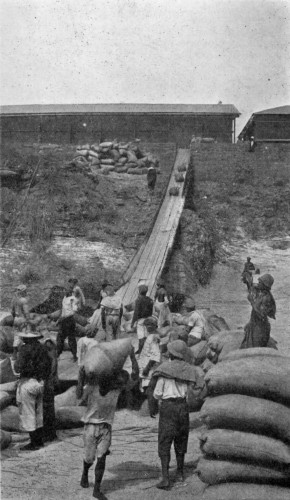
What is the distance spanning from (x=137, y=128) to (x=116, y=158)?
6.05m

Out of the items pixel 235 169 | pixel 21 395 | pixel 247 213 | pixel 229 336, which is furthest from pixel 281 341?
pixel 235 169

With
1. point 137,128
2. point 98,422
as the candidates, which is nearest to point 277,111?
point 137,128

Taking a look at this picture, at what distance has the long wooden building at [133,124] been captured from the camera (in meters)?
31.8

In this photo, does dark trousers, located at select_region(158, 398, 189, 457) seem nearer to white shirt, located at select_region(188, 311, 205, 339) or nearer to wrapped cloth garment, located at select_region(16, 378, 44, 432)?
wrapped cloth garment, located at select_region(16, 378, 44, 432)

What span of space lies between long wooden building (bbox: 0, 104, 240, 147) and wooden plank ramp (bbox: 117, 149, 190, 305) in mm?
6980

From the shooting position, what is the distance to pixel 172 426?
5.55m

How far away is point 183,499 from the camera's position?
5188mm

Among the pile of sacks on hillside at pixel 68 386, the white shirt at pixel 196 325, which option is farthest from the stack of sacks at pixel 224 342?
the pile of sacks on hillside at pixel 68 386

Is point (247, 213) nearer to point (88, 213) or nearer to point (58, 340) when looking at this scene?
point (88, 213)

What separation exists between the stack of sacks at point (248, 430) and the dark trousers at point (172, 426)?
0.21m

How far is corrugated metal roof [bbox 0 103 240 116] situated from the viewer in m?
31.8

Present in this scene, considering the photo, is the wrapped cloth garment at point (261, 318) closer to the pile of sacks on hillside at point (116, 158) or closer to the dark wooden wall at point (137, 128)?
A: the pile of sacks on hillside at point (116, 158)

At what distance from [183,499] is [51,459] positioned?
5.17ft

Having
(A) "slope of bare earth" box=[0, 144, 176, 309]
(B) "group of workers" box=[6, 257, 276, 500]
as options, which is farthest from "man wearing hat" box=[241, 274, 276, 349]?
(A) "slope of bare earth" box=[0, 144, 176, 309]
